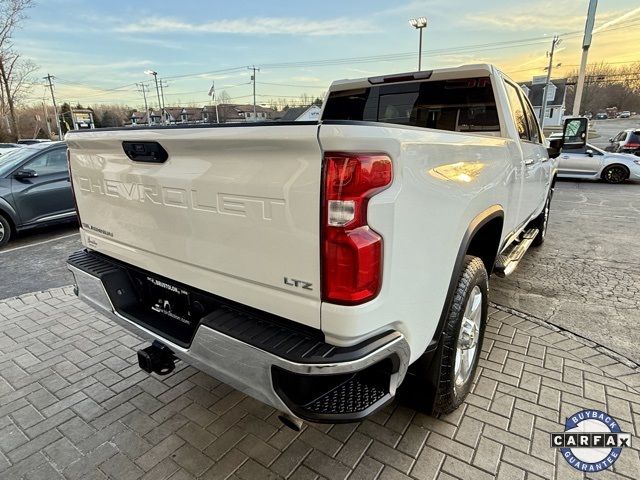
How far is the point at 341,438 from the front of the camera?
2.35 meters

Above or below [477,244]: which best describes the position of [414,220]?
above

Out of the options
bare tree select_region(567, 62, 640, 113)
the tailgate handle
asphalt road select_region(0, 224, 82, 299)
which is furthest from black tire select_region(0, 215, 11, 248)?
bare tree select_region(567, 62, 640, 113)

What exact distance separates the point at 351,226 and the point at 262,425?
5.43 feet

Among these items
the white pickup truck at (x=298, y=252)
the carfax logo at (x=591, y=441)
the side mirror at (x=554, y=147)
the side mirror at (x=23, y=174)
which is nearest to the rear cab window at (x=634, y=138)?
the side mirror at (x=554, y=147)

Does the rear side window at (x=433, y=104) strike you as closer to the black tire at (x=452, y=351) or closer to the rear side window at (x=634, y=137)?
the black tire at (x=452, y=351)

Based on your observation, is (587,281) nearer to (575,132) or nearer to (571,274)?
(571,274)

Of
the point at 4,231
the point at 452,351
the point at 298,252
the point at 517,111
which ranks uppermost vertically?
the point at 517,111

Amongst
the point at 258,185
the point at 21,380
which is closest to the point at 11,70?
the point at 21,380

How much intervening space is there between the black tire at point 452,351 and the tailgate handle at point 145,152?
5.50ft

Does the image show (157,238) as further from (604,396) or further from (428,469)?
(604,396)

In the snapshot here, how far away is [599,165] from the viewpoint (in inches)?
521

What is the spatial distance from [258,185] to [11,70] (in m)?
35.4

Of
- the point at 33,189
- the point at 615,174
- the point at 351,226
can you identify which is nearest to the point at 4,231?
the point at 33,189

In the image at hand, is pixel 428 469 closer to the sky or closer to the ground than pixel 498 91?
closer to the ground
